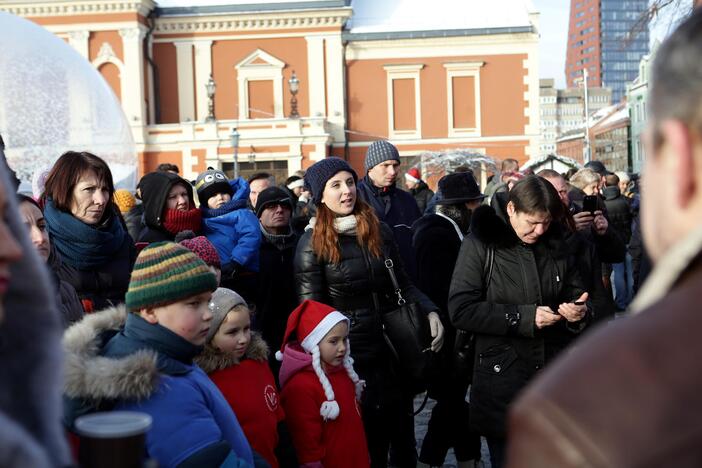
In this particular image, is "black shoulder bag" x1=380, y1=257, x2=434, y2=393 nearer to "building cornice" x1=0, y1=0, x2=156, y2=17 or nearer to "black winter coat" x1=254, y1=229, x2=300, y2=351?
"black winter coat" x1=254, y1=229, x2=300, y2=351

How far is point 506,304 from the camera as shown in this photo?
14.7ft

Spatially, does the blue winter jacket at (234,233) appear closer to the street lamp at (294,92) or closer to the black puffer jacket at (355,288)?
the black puffer jacket at (355,288)

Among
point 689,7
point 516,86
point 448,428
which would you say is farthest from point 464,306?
point 516,86

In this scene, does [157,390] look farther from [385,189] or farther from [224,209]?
[385,189]

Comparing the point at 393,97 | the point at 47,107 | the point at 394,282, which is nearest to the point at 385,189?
the point at 394,282

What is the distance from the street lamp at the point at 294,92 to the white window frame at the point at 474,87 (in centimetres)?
611

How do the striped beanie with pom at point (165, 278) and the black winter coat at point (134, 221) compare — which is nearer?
the striped beanie with pom at point (165, 278)

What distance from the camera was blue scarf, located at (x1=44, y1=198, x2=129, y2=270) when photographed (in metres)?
4.17

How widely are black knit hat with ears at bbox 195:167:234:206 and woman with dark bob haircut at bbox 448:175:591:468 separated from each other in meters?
2.03

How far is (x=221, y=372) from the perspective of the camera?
3.56 meters

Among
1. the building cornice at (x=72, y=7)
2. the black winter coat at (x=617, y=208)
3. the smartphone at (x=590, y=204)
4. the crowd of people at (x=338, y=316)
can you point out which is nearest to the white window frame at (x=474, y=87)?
the building cornice at (x=72, y=7)

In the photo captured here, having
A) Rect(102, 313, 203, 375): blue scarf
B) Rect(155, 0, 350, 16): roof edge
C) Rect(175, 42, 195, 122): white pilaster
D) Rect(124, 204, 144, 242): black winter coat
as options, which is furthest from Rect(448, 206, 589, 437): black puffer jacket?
Rect(175, 42, 195, 122): white pilaster

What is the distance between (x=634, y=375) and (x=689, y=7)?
7.13 m

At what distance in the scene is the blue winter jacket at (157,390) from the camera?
254cm
